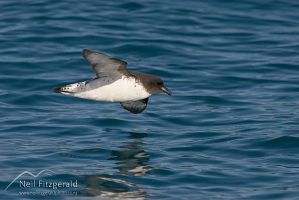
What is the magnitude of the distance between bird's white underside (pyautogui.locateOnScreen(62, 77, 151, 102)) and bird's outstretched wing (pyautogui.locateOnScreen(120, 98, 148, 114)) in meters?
1.08

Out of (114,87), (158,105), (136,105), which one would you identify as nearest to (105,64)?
(114,87)

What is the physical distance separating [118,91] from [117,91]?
0.01 m

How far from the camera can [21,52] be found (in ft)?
54.7

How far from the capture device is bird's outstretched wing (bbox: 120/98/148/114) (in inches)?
503

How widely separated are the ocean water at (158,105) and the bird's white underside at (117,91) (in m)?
0.84

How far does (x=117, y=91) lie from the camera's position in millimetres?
11609

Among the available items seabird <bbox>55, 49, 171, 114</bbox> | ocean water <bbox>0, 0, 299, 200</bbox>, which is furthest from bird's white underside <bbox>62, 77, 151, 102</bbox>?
ocean water <bbox>0, 0, 299, 200</bbox>

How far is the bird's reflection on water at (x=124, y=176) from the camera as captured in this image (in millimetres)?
10461

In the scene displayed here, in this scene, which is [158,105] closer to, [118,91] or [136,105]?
[136,105]

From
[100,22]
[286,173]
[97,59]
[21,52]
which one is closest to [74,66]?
[21,52]

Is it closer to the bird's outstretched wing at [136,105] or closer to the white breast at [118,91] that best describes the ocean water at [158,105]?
the bird's outstretched wing at [136,105]

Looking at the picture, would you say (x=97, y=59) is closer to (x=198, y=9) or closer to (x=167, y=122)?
(x=167, y=122)

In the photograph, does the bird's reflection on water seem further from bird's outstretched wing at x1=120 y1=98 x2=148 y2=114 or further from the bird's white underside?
the bird's white underside

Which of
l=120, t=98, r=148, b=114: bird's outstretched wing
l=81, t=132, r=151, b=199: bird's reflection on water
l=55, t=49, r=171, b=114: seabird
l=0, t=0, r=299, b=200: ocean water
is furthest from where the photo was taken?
l=120, t=98, r=148, b=114: bird's outstretched wing
